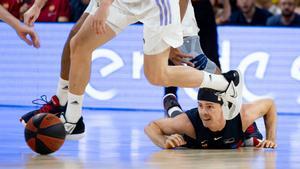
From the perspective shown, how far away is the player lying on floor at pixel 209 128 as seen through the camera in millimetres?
7340

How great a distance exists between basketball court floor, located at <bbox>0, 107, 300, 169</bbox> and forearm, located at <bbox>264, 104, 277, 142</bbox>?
0.14 m

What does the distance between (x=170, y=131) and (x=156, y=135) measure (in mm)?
124

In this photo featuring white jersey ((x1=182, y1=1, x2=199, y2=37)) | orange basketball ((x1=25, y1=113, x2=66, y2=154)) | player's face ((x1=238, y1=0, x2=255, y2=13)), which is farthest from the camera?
player's face ((x1=238, y1=0, x2=255, y2=13))

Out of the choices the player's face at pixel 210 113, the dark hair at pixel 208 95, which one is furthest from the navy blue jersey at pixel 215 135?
the dark hair at pixel 208 95

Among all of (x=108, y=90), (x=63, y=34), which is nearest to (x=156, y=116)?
(x=108, y=90)

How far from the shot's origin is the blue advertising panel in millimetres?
11570

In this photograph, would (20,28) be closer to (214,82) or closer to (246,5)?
(214,82)

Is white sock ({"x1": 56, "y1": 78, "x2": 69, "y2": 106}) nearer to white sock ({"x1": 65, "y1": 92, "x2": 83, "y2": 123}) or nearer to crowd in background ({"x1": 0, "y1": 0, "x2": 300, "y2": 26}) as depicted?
white sock ({"x1": 65, "y1": 92, "x2": 83, "y2": 123})

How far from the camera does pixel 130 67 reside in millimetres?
11789

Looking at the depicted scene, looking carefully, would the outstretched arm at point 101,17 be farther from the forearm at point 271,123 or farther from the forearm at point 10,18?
the forearm at point 271,123

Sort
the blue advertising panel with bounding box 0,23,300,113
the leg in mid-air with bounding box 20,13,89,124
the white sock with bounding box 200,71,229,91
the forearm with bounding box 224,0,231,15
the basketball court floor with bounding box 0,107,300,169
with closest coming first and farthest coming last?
the basketball court floor with bounding box 0,107,300,169 < the white sock with bounding box 200,71,229,91 < the leg in mid-air with bounding box 20,13,89,124 < the blue advertising panel with bounding box 0,23,300,113 < the forearm with bounding box 224,0,231,15

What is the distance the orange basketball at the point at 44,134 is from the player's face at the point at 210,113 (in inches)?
47.1

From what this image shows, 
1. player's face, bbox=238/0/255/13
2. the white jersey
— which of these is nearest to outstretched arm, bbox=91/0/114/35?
the white jersey

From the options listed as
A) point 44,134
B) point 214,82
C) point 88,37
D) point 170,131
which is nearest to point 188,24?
point 214,82
